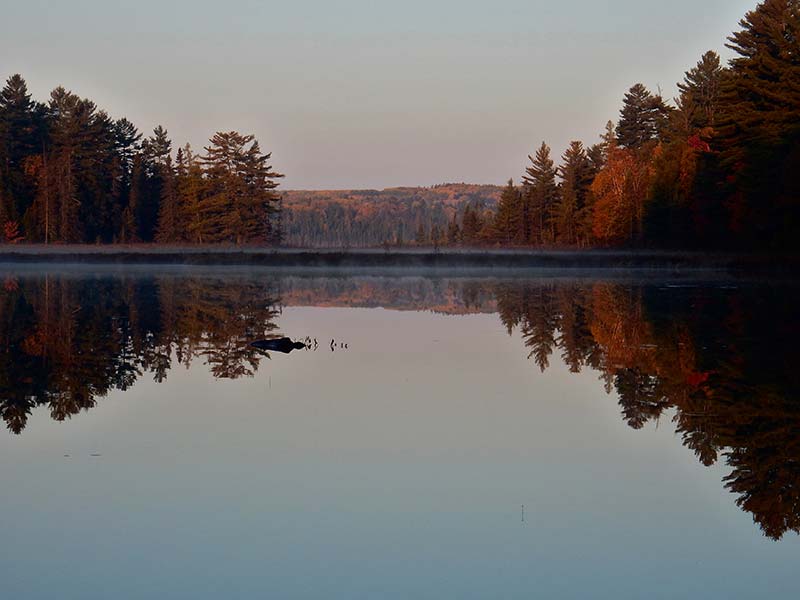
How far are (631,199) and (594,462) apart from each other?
244 ft

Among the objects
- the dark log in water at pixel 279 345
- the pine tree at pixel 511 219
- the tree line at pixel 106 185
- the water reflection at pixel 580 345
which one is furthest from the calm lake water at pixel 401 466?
the pine tree at pixel 511 219

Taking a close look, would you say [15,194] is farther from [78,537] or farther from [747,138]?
[78,537]

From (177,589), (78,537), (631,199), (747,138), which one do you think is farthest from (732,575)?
(631,199)

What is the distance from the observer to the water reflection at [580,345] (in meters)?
11.5

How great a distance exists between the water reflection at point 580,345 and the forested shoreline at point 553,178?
17.7 meters

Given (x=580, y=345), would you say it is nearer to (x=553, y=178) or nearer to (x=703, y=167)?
(x=703, y=167)

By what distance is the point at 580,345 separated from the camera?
826 inches

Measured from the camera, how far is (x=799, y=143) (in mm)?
47188

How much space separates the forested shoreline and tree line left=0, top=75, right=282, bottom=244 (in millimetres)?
144

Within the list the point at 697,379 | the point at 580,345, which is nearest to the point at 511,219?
the point at 580,345

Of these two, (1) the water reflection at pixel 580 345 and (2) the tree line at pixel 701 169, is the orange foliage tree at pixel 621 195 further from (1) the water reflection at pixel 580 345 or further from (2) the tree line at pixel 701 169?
(1) the water reflection at pixel 580 345

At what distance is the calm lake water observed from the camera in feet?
22.9

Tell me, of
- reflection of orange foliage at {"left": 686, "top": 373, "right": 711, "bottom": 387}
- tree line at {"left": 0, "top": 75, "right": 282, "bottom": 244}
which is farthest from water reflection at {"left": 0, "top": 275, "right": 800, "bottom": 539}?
tree line at {"left": 0, "top": 75, "right": 282, "bottom": 244}

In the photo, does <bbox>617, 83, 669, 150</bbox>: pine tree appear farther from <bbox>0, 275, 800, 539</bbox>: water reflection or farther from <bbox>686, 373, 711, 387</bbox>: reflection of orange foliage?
<bbox>686, 373, 711, 387</bbox>: reflection of orange foliage
